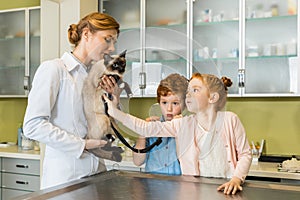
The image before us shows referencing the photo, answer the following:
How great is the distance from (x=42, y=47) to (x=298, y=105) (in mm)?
1922

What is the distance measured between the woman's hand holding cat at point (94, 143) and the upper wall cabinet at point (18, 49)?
2114mm

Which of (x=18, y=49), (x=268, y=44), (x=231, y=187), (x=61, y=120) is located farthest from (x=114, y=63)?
(x=18, y=49)

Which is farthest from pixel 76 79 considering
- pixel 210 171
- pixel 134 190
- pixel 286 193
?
pixel 286 193

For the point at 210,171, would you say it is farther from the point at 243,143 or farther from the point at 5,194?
the point at 5,194

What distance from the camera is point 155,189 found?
1.03m

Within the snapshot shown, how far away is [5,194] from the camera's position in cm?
291

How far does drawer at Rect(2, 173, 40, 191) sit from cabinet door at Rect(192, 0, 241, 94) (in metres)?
1.58

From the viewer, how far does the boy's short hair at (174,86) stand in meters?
1.02

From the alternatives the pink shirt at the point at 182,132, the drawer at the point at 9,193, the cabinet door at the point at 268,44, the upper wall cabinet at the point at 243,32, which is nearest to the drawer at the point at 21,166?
the drawer at the point at 9,193

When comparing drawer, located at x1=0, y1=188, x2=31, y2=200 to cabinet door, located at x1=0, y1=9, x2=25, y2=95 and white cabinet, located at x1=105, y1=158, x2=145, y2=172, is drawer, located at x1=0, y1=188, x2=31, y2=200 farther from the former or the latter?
white cabinet, located at x1=105, y1=158, x2=145, y2=172

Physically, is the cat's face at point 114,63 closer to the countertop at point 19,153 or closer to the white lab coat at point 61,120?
the white lab coat at point 61,120

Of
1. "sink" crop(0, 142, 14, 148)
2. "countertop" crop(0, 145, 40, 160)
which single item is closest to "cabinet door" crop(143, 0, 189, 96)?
"countertop" crop(0, 145, 40, 160)

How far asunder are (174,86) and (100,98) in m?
0.21

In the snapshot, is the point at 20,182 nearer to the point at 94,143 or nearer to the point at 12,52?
the point at 12,52
